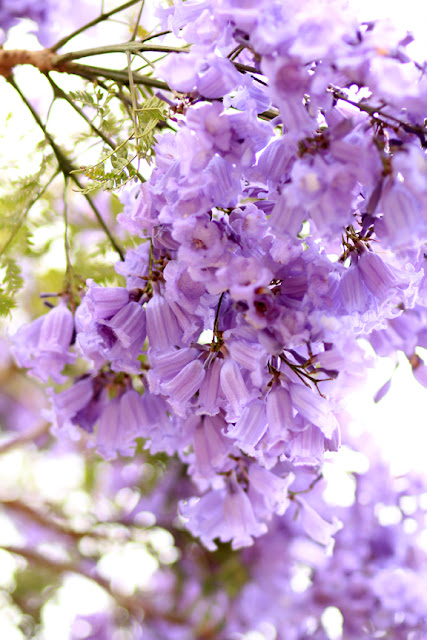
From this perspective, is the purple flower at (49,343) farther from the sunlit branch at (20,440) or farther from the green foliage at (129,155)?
the sunlit branch at (20,440)

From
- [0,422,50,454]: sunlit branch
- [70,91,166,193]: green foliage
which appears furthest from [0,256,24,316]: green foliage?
[0,422,50,454]: sunlit branch

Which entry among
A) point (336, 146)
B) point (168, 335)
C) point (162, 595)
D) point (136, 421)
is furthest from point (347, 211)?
point (162, 595)

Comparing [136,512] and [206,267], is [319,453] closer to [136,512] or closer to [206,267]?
[206,267]

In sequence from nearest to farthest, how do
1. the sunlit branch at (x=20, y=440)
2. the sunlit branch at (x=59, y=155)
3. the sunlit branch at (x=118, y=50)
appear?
the sunlit branch at (x=118, y=50) < the sunlit branch at (x=59, y=155) < the sunlit branch at (x=20, y=440)

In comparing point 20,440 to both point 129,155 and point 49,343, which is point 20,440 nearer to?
point 49,343

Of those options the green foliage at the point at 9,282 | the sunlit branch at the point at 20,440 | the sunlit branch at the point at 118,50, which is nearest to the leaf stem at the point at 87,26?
the sunlit branch at the point at 118,50

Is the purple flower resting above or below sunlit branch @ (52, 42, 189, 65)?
below

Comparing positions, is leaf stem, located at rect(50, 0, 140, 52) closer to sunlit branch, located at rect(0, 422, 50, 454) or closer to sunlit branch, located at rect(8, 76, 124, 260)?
sunlit branch, located at rect(8, 76, 124, 260)

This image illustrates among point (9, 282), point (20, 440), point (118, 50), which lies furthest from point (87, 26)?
point (20, 440)

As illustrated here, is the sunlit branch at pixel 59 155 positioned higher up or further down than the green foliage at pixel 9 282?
higher up

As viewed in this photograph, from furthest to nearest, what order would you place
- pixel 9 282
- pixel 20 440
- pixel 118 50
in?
1. pixel 20 440
2. pixel 9 282
3. pixel 118 50

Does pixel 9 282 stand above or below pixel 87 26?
below
